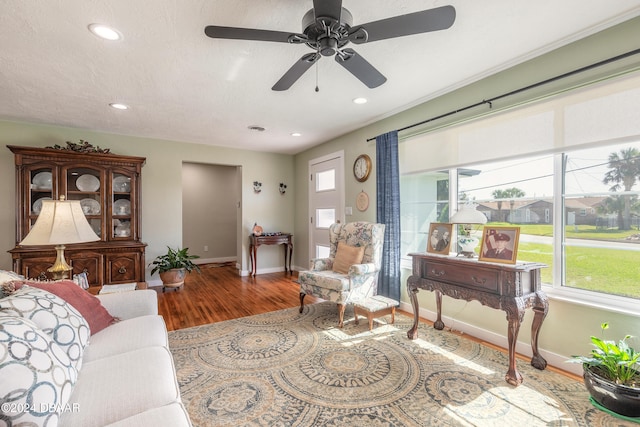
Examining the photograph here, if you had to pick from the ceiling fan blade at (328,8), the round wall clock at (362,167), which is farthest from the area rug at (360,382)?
the ceiling fan blade at (328,8)

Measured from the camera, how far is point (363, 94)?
293 cm

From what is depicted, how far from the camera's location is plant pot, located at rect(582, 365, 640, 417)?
4.92 ft

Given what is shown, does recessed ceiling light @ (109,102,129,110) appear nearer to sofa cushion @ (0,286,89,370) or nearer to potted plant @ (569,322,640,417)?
sofa cushion @ (0,286,89,370)

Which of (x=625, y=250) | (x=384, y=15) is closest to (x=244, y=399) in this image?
(x=384, y=15)

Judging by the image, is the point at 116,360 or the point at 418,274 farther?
the point at 418,274

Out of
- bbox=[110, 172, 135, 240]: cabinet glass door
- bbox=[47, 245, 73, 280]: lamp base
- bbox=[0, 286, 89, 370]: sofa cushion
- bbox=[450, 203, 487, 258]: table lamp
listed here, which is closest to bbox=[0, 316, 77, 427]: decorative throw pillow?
bbox=[0, 286, 89, 370]: sofa cushion

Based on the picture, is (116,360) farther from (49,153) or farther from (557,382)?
(49,153)

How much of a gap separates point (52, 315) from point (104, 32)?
1.76 metres

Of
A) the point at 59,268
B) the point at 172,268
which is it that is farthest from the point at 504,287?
the point at 172,268

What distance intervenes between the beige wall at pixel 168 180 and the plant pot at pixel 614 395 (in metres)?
4.73

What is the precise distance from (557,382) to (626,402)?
1.44 ft

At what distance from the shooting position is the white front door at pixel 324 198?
4.50m

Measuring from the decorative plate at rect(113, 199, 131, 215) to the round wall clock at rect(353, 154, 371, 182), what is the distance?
334 centimetres

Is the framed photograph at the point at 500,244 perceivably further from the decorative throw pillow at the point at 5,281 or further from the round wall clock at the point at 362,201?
the decorative throw pillow at the point at 5,281
